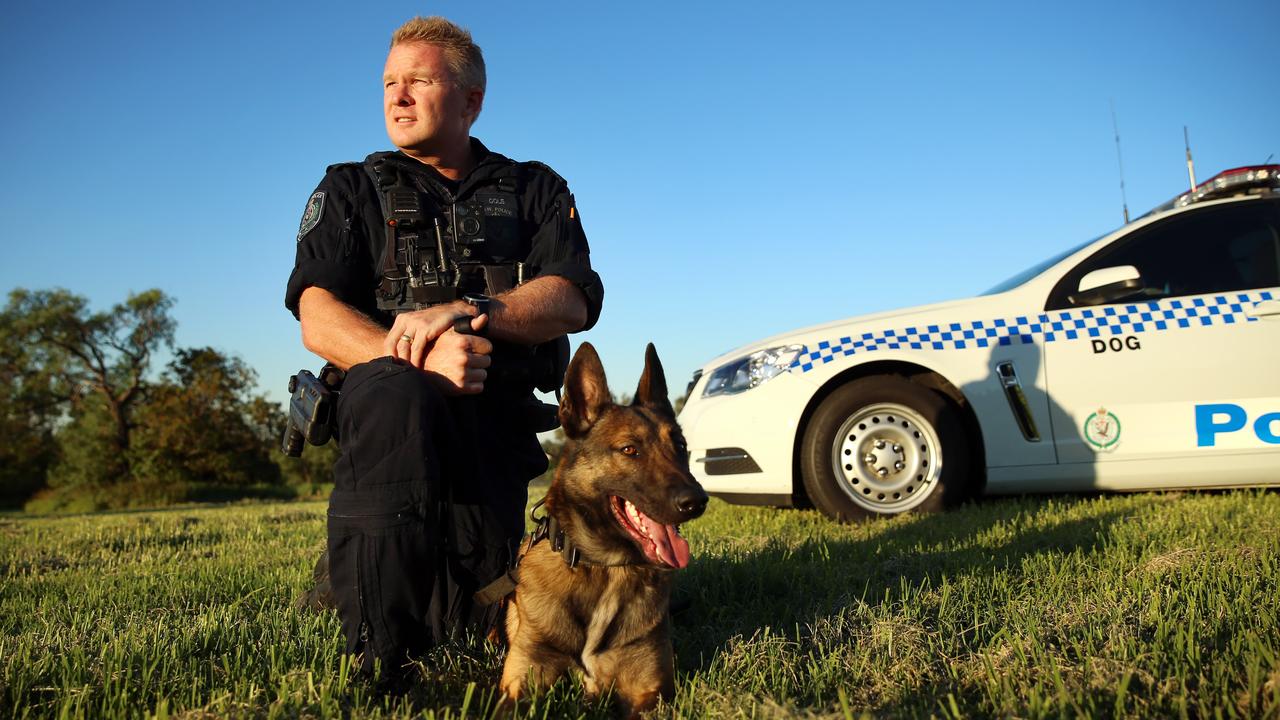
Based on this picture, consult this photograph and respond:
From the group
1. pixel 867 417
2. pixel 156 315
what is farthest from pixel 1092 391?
pixel 156 315

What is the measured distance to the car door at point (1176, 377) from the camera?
4.91m

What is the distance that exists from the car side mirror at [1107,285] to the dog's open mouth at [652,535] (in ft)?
13.0

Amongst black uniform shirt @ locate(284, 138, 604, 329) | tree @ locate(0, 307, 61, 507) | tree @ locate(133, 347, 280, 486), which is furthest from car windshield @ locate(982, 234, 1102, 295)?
tree @ locate(0, 307, 61, 507)

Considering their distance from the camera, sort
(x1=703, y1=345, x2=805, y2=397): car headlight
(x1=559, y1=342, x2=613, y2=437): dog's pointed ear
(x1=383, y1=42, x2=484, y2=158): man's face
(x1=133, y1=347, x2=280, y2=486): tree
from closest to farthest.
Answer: (x1=559, y1=342, x2=613, y2=437): dog's pointed ear → (x1=383, y1=42, x2=484, y2=158): man's face → (x1=703, y1=345, x2=805, y2=397): car headlight → (x1=133, y1=347, x2=280, y2=486): tree

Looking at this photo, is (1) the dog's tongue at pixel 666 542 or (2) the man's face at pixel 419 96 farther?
(2) the man's face at pixel 419 96

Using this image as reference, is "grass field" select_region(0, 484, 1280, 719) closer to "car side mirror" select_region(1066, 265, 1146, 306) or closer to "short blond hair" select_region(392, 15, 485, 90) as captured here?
"car side mirror" select_region(1066, 265, 1146, 306)

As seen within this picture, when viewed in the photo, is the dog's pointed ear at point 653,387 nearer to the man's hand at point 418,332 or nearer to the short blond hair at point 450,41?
the man's hand at point 418,332

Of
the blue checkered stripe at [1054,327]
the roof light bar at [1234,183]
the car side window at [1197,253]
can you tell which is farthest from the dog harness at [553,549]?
the roof light bar at [1234,183]

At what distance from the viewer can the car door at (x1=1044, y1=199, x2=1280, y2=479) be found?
4.91 meters

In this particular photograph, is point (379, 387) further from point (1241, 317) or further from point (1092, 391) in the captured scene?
point (1241, 317)

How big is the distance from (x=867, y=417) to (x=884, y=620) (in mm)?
2700

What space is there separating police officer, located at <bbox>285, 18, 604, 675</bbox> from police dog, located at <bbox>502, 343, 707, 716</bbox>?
0.30 m

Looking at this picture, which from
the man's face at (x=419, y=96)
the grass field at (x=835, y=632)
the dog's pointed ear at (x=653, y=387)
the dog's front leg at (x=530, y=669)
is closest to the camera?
the grass field at (x=835, y=632)

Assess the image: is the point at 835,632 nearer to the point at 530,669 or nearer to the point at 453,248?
the point at 530,669
